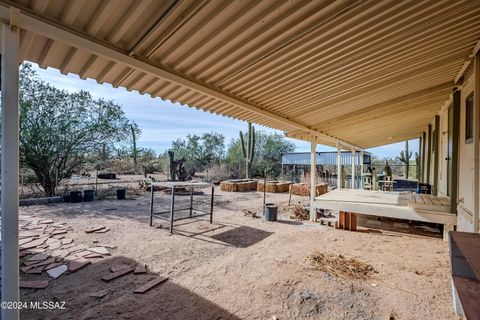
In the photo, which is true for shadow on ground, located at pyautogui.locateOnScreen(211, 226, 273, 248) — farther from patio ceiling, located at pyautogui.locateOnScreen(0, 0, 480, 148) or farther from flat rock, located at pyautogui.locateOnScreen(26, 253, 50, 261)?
flat rock, located at pyautogui.locateOnScreen(26, 253, 50, 261)

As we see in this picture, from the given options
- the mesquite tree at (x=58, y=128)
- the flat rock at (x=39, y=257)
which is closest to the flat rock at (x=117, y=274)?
the flat rock at (x=39, y=257)

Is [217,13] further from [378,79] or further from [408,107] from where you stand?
[408,107]

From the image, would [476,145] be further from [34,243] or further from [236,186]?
[236,186]

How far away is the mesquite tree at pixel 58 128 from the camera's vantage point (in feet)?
30.6

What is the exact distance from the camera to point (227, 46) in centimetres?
235

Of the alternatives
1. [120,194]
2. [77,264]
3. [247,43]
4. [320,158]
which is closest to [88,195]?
[120,194]

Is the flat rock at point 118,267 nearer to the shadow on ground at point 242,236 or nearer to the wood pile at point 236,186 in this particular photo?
the shadow on ground at point 242,236

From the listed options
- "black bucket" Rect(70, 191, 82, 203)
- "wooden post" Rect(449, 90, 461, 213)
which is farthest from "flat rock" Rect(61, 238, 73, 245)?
"wooden post" Rect(449, 90, 461, 213)

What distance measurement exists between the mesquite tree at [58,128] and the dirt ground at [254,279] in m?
5.85

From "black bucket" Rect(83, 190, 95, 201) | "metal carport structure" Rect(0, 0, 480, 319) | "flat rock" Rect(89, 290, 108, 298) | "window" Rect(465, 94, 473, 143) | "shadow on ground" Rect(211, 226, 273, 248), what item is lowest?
"shadow on ground" Rect(211, 226, 273, 248)

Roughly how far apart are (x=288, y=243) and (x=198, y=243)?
1.87m

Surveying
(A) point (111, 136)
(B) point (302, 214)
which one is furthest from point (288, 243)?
(A) point (111, 136)

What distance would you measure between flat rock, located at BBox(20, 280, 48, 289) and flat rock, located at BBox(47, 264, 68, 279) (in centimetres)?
18

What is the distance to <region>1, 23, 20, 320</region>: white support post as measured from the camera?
1.59 m
